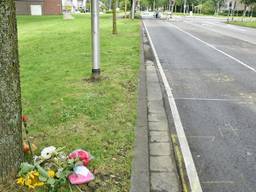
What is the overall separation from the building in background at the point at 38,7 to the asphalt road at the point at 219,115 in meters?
48.4

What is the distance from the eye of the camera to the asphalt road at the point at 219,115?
4.59 m

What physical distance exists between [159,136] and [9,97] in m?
2.66

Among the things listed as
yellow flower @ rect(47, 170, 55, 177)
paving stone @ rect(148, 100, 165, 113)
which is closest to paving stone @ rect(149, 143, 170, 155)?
yellow flower @ rect(47, 170, 55, 177)

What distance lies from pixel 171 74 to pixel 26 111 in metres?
5.53

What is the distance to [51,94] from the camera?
7.67 m

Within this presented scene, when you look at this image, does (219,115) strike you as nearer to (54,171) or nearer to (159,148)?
(159,148)

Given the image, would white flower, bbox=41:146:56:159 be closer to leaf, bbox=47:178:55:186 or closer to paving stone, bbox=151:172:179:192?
leaf, bbox=47:178:55:186

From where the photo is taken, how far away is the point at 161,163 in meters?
4.69

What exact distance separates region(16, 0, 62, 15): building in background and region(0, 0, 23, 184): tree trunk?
183ft

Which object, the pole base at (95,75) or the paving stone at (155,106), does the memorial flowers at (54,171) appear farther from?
the pole base at (95,75)

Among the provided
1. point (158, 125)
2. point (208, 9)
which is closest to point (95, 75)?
point (158, 125)

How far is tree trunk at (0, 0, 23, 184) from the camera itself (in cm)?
353

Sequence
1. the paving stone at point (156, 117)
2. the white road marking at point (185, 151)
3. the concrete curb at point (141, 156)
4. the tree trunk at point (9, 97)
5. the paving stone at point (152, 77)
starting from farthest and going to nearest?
the paving stone at point (152, 77), the paving stone at point (156, 117), the white road marking at point (185, 151), the concrete curb at point (141, 156), the tree trunk at point (9, 97)

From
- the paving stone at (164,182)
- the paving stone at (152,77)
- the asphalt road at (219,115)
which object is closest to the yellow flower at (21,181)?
the paving stone at (164,182)
